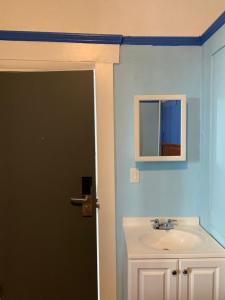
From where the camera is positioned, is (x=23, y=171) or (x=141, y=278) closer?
(x=141, y=278)

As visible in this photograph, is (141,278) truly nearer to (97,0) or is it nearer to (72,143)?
(72,143)

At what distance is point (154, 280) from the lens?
174 cm

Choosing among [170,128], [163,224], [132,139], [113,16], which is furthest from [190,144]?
[113,16]

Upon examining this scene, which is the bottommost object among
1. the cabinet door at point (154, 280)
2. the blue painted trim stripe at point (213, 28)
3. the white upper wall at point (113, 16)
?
the cabinet door at point (154, 280)

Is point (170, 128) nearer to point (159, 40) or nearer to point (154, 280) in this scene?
point (159, 40)

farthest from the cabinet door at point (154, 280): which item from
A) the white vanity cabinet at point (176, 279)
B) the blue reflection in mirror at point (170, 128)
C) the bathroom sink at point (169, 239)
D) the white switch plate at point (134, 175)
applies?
the blue reflection in mirror at point (170, 128)

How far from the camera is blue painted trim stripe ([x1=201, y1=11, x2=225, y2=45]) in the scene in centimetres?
175

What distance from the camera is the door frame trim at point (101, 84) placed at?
2.08 m

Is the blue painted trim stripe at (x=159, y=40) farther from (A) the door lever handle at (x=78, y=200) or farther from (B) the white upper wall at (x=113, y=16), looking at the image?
(A) the door lever handle at (x=78, y=200)

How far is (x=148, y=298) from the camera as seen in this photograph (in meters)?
1.75

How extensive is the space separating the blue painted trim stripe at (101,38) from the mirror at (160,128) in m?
0.40

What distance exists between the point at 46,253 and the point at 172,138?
1.25 meters

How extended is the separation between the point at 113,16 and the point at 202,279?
5.71ft

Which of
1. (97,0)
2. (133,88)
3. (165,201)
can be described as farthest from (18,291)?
(97,0)
